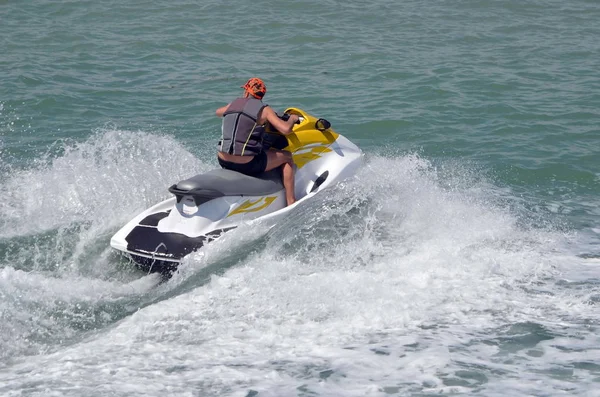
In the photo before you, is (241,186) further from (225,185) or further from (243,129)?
(243,129)

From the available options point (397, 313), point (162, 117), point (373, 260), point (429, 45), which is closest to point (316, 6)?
point (429, 45)

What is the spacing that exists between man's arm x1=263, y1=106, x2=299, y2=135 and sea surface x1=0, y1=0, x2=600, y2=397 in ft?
2.61

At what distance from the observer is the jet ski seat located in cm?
807

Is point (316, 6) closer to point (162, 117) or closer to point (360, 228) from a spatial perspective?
point (162, 117)

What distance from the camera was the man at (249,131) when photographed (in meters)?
8.46

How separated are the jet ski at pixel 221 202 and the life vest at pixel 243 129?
25cm

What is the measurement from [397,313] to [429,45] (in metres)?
10.5

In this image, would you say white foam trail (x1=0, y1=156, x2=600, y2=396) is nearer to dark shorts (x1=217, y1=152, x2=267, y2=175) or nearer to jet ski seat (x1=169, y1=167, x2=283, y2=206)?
jet ski seat (x1=169, y1=167, x2=283, y2=206)

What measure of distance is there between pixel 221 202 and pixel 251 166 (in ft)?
1.81

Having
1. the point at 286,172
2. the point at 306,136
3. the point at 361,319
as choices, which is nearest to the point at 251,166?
the point at 286,172

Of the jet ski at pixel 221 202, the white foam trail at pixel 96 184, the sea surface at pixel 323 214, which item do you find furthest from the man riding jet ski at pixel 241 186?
the white foam trail at pixel 96 184

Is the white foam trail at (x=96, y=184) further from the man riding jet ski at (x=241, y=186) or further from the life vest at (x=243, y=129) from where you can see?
the life vest at (x=243, y=129)

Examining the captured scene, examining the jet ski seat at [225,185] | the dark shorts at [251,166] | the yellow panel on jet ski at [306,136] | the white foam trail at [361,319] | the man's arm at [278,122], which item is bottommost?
the white foam trail at [361,319]

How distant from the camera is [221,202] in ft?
27.1
